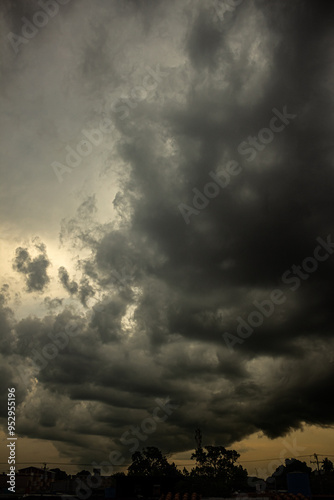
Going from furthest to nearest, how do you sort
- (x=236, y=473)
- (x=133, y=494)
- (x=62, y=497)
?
(x=236, y=473)
(x=133, y=494)
(x=62, y=497)

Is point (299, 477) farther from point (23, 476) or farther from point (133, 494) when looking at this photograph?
point (23, 476)

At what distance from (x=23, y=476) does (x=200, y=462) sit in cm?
5974

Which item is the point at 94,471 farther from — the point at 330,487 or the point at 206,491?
the point at 330,487

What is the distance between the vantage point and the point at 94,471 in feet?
349

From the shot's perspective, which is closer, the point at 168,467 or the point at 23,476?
the point at 23,476

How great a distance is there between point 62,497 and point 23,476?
237 ft

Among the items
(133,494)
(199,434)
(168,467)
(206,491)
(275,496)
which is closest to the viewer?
(275,496)

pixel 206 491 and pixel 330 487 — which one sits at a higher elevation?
pixel 206 491

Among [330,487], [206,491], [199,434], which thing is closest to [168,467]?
[199,434]

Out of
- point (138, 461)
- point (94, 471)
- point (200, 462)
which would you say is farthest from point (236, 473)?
point (94, 471)

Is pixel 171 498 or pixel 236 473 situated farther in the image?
pixel 236 473

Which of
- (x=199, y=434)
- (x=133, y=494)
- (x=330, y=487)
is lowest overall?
(x=330, y=487)

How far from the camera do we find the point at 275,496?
156 ft

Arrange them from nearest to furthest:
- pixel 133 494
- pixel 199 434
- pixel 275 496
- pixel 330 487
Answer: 1. pixel 275 496
2. pixel 133 494
3. pixel 330 487
4. pixel 199 434
